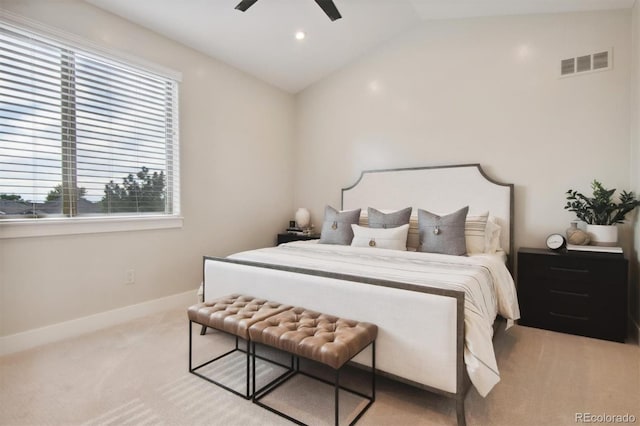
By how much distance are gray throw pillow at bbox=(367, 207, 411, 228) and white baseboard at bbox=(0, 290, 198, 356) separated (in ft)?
6.96

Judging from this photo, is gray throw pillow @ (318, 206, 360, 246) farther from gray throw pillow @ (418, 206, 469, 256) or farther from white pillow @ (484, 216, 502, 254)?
white pillow @ (484, 216, 502, 254)

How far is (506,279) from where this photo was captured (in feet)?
8.68

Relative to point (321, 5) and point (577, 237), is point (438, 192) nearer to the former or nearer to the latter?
point (577, 237)

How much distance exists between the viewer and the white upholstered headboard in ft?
11.0

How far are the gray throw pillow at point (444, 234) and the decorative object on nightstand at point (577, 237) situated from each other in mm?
950

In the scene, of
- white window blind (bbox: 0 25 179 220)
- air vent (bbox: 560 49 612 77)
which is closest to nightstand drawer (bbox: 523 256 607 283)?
air vent (bbox: 560 49 612 77)

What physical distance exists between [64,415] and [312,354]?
1332mm

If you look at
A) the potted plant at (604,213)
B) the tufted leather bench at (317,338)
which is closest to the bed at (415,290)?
the tufted leather bench at (317,338)

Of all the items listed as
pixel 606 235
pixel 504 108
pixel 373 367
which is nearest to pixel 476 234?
pixel 606 235

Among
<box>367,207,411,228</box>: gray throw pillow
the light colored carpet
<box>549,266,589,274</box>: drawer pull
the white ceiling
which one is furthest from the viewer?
<box>367,207,411,228</box>: gray throw pillow

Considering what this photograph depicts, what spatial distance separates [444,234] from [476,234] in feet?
1.09

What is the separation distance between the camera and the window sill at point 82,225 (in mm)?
2382

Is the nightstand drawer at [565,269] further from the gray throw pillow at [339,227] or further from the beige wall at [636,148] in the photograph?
the gray throw pillow at [339,227]

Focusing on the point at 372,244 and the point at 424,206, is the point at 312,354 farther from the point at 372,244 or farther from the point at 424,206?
the point at 424,206
